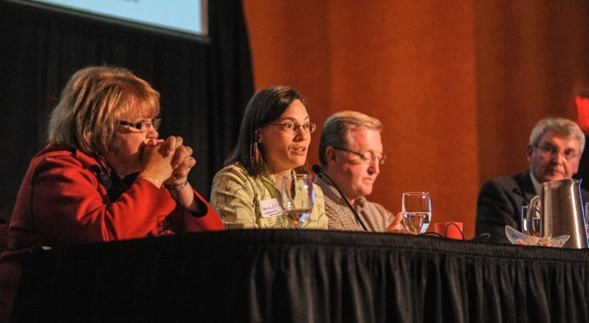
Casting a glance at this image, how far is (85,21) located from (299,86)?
5.55 ft

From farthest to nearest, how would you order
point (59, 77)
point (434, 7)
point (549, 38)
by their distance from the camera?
1. point (549, 38)
2. point (434, 7)
3. point (59, 77)

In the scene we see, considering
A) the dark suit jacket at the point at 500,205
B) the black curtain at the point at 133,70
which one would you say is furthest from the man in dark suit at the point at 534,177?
the black curtain at the point at 133,70

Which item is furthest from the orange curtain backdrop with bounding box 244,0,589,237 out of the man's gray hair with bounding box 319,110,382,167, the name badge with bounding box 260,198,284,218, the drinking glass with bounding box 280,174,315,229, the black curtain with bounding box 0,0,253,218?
the drinking glass with bounding box 280,174,315,229

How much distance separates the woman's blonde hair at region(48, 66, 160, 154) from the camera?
1915 millimetres

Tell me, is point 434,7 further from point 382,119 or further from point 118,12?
point 118,12

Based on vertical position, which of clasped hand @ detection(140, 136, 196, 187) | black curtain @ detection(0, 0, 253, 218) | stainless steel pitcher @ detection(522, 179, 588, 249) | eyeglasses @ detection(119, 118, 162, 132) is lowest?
stainless steel pitcher @ detection(522, 179, 588, 249)

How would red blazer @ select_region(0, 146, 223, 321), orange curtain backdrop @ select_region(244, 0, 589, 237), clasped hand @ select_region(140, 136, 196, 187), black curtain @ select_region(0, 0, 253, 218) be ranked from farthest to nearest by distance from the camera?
orange curtain backdrop @ select_region(244, 0, 589, 237)
black curtain @ select_region(0, 0, 253, 218)
clasped hand @ select_region(140, 136, 196, 187)
red blazer @ select_region(0, 146, 223, 321)

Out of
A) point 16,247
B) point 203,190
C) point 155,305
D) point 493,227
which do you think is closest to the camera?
point 155,305

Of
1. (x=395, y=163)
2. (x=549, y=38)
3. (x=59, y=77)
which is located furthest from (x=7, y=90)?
(x=549, y=38)

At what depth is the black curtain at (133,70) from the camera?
12.3ft

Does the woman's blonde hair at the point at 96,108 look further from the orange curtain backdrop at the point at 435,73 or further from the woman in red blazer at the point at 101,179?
the orange curtain backdrop at the point at 435,73

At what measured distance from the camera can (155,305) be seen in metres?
1.38

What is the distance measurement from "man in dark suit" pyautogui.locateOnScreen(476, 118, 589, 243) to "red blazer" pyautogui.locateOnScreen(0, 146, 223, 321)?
7.11 feet

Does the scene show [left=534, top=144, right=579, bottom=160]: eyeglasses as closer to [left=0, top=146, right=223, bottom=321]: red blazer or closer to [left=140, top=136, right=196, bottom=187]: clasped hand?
[left=140, top=136, right=196, bottom=187]: clasped hand
